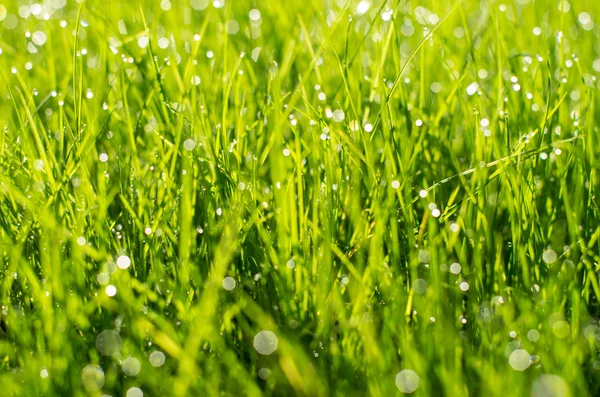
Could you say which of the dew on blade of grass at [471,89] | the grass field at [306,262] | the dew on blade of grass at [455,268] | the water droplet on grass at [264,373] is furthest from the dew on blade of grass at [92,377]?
the dew on blade of grass at [471,89]

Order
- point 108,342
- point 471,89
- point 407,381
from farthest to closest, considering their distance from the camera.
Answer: point 471,89, point 108,342, point 407,381

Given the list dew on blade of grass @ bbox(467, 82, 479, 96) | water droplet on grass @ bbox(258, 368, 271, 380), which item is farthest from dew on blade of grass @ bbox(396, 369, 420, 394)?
dew on blade of grass @ bbox(467, 82, 479, 96)

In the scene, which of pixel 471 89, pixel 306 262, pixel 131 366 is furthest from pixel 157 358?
pixel 471 89

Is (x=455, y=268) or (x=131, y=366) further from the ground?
(x=131, y=366)

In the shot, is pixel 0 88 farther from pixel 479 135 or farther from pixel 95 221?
pixel 479 135

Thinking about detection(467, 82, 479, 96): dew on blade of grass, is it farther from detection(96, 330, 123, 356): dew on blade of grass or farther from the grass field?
detection(96, 330, 123, 356): dew on blade of grass

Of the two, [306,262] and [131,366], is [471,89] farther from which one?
[131,366]

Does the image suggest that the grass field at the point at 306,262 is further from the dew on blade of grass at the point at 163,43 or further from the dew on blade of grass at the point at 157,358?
the dew on blade of grass at the point at 163,43

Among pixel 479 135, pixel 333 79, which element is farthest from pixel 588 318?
pixel 333 79
